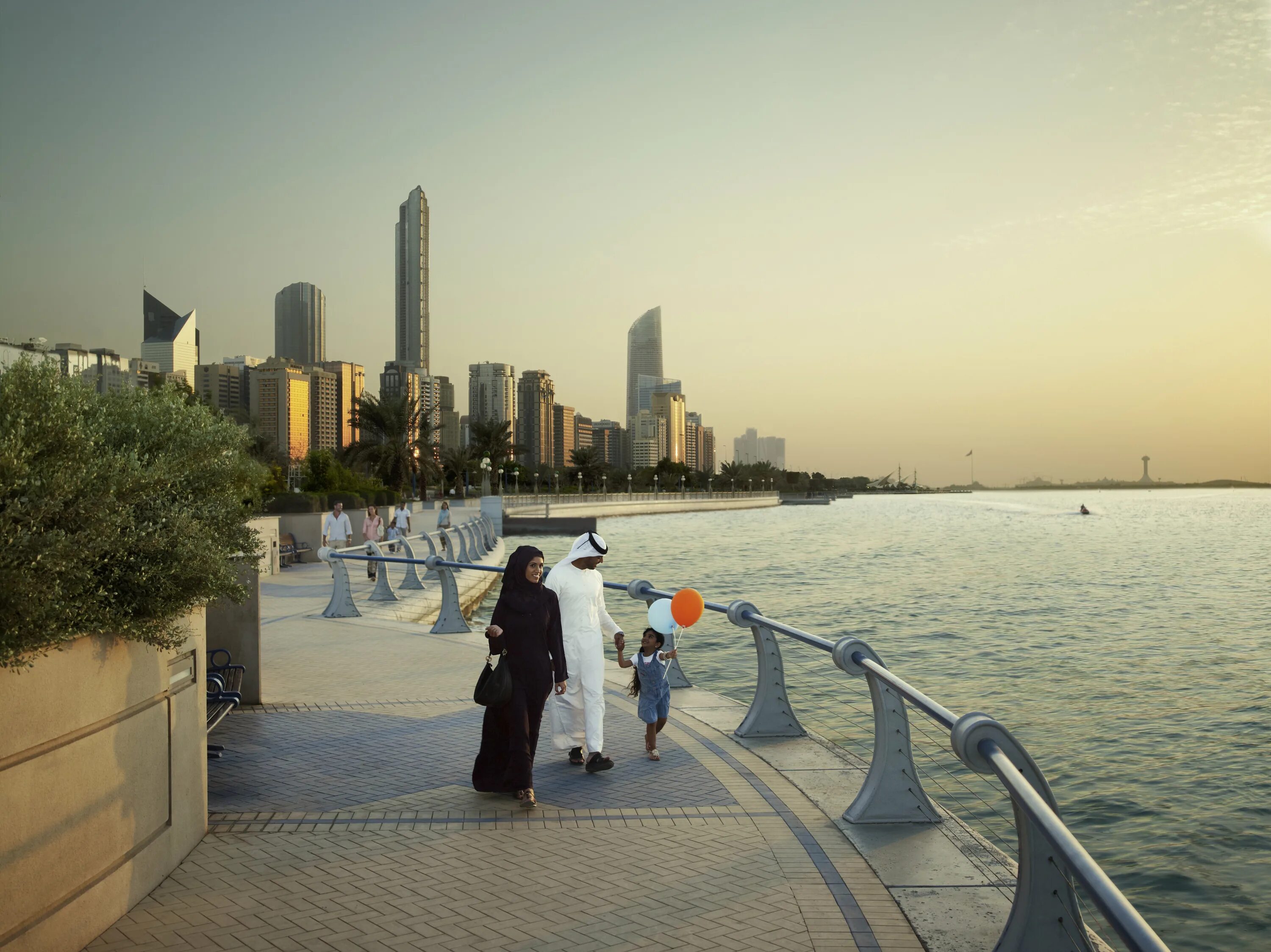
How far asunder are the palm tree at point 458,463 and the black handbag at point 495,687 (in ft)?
270

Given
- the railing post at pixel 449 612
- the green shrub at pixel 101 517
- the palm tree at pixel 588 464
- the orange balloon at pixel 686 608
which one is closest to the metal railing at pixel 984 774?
the orange balloon at pixel 686 608

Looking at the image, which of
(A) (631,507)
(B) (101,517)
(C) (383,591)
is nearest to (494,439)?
(A) (631,507)

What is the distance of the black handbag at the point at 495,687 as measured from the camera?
20.5 ft

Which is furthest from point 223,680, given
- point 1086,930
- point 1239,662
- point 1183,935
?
point 1239,662

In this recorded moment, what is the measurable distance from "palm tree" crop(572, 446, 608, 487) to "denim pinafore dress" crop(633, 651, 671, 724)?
107 metres

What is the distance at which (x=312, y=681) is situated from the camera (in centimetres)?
1070

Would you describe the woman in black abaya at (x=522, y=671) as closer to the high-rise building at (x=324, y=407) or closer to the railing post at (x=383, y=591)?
the railing post at (x=383, y=591)

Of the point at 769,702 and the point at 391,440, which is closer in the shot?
the point at 769,702

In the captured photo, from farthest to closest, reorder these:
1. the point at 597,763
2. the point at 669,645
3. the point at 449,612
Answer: the point at 449,612
the point at 669,645
the point at 597,763

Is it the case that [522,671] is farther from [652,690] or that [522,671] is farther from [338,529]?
[338,529]

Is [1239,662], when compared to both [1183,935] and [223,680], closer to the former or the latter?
[1183,935]

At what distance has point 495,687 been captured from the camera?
247 inches

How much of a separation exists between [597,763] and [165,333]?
119 m

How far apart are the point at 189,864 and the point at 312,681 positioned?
556 cm
